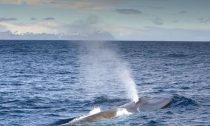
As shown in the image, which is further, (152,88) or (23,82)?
(23,82)

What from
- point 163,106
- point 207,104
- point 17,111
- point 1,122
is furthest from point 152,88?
point 1,122

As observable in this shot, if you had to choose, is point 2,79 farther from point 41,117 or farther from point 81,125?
Answer: point 81,125

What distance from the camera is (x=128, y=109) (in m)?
50.1

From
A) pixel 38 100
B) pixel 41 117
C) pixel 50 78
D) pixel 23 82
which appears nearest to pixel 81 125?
pixel 41 117

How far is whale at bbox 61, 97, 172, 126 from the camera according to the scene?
45.1 metres

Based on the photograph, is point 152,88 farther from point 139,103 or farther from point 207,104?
point 139,103

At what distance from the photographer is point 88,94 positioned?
71.4 m

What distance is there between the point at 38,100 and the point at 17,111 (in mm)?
9179

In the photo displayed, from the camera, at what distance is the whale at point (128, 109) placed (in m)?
45.1

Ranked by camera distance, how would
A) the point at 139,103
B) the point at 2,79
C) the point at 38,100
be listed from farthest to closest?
the point at 2,79
the point at 38,100
the point at 139,103

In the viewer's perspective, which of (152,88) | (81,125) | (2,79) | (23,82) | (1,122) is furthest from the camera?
(2,79)

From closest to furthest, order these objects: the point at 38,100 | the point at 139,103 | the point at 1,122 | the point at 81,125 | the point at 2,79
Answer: the point at 81,125 < the point at 1,122 < the point at 139,103 < the point at 38,100 < the point at 2,79

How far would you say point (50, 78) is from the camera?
98625mm

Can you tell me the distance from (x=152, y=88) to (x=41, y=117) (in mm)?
32127
